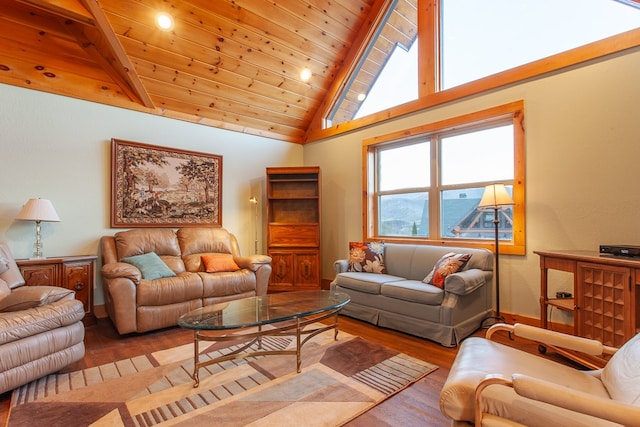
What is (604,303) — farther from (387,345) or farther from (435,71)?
(435,71)

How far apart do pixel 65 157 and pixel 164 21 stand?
1850 millimetres

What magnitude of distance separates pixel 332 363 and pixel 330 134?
12.1 ft

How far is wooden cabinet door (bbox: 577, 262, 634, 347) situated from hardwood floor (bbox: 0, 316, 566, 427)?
0.42m

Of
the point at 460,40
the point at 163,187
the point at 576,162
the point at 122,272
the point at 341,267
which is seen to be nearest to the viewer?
the point at 576,162

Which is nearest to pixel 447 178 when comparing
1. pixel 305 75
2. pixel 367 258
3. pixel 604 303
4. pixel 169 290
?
pixel 367 258

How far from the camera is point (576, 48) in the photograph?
2881 millimetres

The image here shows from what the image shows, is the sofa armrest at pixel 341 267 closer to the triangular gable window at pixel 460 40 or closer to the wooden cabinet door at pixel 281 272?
the wooden cabinet door at pixel 281 272

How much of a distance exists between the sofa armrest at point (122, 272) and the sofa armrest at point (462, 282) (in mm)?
2912

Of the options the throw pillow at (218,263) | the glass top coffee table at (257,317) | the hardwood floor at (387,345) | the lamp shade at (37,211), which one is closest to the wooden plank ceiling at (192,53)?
the lamp shade at (37,211)

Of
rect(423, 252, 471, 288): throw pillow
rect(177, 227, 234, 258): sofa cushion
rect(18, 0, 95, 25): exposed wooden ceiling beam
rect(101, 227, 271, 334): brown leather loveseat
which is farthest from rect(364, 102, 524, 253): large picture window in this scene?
rect(18, 0, 95, 25): exposed wooden ceiling beam

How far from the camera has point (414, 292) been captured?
299 cm

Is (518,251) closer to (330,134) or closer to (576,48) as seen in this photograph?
(576,48)

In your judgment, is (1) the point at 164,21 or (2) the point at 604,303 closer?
(2) the point at 604,303

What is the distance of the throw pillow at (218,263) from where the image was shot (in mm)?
3778
